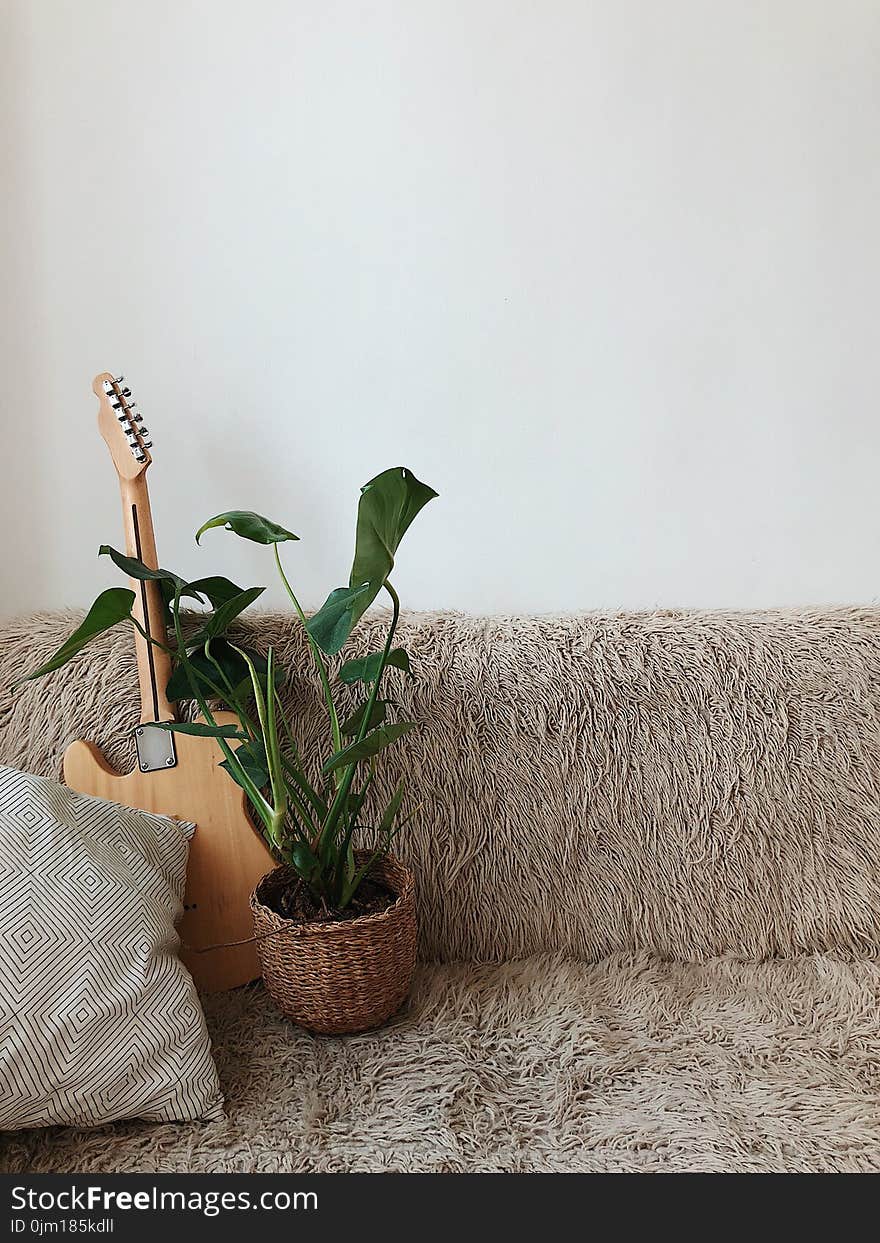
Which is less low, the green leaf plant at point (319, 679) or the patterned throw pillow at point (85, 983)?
the green leaf plant at point (319, 679)

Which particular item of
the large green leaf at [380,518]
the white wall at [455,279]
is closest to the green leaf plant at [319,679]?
the large green leaf at [380,518]

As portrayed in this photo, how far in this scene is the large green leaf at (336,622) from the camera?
98 cm

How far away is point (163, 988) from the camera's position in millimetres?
1020

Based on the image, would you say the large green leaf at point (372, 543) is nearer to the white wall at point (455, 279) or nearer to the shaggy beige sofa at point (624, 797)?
the shaggy beige sofa at point (624, 797)

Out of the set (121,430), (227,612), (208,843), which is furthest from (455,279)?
(208,843)

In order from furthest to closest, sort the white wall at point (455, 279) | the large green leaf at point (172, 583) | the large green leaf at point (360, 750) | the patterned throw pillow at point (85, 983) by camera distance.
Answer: the white wall at point (455, 279)
the large green leaf at point (172, 583)
the large green leaf at point (360, 750)
the patterned throw pillow at point (85, 983)

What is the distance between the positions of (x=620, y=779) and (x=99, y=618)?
708 millimetres

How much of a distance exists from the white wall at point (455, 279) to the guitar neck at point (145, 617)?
0.68 feet

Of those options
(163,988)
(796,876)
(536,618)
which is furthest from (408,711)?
(796,876)

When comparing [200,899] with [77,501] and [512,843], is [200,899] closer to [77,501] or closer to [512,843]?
[512,843]

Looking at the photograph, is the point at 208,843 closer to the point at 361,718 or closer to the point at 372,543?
the point at 361,718

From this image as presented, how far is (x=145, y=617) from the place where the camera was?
48.9 inches

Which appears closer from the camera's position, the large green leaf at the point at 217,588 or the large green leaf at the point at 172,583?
the large green leaf at the point at 172,583

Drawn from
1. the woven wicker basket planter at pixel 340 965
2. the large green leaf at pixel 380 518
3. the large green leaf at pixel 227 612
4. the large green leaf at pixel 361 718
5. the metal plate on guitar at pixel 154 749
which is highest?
the large green leaf at pixel 380 518
